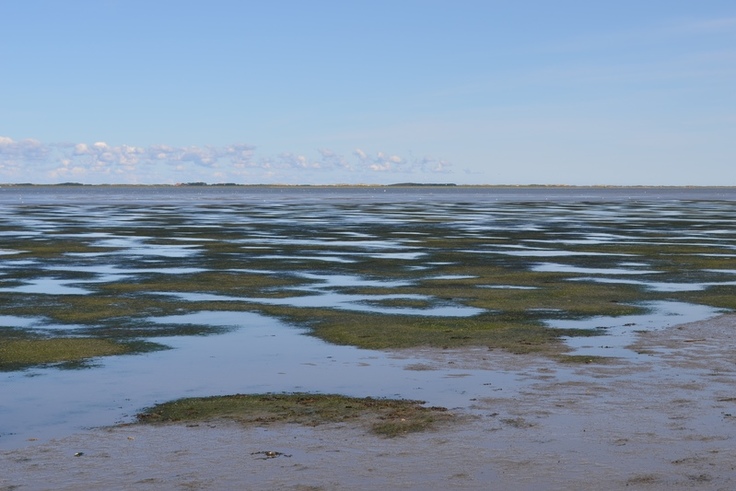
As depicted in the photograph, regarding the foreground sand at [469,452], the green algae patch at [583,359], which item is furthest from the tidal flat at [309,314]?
Result: the foreground sand at [469,452]

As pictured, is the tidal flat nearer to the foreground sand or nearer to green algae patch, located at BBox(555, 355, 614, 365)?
green algae patch, located at BBox(555, 355, 614, 365)

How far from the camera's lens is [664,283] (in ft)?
87.0

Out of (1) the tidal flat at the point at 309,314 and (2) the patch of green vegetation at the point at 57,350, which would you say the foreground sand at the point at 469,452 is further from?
(2) the patch of green vegetation at the point at 57,350

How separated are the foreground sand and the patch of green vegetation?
185 inches

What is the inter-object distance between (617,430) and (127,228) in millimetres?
48709

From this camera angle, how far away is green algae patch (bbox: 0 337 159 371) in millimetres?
15633

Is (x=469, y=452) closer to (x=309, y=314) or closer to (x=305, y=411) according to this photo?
(x=305, y=411)

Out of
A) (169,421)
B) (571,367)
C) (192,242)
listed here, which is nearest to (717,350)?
(571,367)

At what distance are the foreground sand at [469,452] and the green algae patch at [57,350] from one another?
185 inches

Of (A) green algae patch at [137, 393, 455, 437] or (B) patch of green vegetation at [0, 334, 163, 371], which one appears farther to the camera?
(B) patch of green vegetation at [0, 334, 163, 371]

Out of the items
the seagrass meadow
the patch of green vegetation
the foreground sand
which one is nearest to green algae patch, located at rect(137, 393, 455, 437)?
the foreground sand

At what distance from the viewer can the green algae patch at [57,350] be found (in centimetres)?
1563

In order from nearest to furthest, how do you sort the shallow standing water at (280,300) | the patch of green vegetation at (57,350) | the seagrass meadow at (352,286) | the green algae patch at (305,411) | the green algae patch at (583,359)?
1. the green algae patch at (305,411)
2. the shallow standing water at (280,300)
3. the green algae patch at (583,359)
4. the patch of green vegetation at (57,350)
5. the seagrass meadow at (352,286)

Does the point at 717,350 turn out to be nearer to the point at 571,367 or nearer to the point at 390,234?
the point at 571,367
